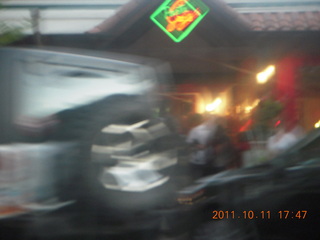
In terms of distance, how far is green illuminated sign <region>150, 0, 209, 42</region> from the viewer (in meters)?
9.41

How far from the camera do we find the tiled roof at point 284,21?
9.68 meters

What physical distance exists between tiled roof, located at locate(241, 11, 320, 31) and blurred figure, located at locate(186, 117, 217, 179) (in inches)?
86.6

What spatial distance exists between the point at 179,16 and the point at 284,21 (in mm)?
1927

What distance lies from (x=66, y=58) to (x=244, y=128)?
704 cm

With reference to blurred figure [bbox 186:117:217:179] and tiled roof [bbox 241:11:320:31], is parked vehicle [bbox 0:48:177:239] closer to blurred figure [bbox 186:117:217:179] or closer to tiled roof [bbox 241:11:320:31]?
blurred figure [bbox 186:117:217:179]

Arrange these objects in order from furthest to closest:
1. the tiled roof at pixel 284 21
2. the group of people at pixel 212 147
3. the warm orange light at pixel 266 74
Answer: the warm orange light at pixel 266 74
the tiled roof at pixel 284 21
the group of people at pixel 212 147

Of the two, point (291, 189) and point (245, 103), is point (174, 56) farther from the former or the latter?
point (291, 189)

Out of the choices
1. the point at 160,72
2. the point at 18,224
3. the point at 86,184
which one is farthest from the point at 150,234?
the point at 160,72

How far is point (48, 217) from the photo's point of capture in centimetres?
307

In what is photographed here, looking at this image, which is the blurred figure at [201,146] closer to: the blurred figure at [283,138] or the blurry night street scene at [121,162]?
the blurry night street scene at [121,162]

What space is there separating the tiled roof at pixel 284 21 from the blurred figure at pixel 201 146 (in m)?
2.20
